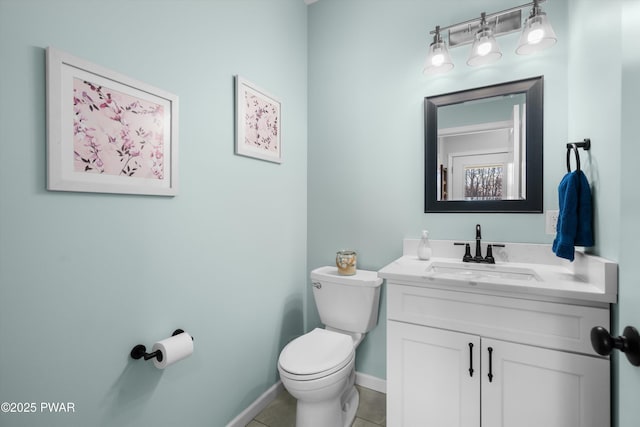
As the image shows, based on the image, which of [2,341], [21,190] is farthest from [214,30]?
[2,341]

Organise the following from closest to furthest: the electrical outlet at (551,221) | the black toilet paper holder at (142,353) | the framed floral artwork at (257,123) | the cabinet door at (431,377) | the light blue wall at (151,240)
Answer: the light blue wall at (151,240)
the black toilet paper holder at (142,353)
the cabinet door at (431,377)
the electrical outlet at (551,221)
the framed floral artwork at (257,123)

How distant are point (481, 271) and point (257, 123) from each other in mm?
1507

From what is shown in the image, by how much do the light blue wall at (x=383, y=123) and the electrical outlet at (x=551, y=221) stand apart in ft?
0.09

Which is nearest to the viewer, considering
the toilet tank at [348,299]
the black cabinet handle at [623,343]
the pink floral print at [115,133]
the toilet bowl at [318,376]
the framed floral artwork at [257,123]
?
the black cabinet handle at [623,343]

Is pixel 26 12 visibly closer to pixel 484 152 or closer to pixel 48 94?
pixel 48 94

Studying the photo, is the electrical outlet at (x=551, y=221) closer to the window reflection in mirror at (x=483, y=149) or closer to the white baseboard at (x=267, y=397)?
the window reflection in mirror at (x=483, y=149)

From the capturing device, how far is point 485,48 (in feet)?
5.04

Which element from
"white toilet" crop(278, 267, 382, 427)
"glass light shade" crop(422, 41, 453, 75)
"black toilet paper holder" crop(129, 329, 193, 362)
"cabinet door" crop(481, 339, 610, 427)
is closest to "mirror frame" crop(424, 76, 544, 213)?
"glass light shade" crop(422, 41, 453, 75)

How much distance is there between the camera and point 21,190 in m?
0.88

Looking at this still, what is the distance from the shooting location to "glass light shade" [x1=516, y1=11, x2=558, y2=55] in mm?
1396

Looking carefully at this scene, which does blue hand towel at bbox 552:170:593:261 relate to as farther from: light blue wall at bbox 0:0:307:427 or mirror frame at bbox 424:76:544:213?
light blue wall at bbox 0:0:307:427

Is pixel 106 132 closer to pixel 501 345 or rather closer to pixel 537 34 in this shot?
pixel 501 345

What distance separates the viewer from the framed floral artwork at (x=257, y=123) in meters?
1.61

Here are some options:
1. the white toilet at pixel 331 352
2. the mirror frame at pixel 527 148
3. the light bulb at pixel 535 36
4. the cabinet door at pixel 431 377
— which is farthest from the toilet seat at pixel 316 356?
the light bulb at pixel 535 36
